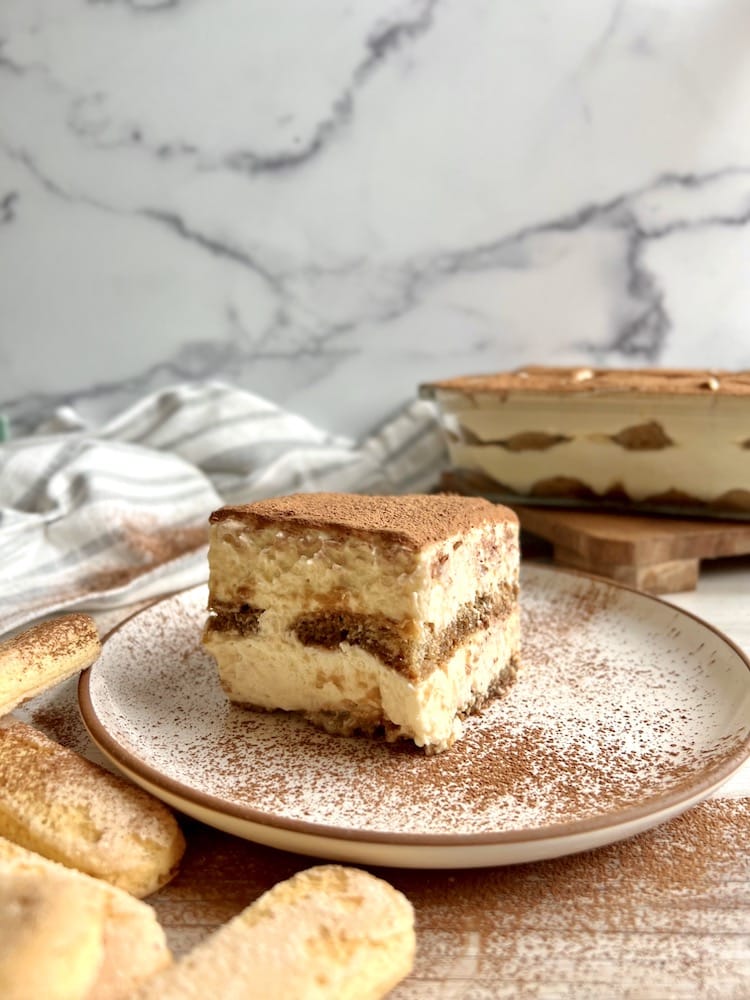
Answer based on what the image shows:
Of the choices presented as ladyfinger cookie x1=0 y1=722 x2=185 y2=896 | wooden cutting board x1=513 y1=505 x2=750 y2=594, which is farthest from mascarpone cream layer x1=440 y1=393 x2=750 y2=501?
ladyfinger cookie x1=0 y1=722 x2=185 y2=896

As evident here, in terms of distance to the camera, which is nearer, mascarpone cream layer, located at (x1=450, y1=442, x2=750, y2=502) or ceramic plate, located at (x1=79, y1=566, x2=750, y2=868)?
ceramic plate, located at (x1=79, y1=566, x2=750, y2=868)

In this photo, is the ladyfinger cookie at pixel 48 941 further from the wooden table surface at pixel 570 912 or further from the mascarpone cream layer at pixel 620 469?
the mascarpone cream layer at pixel 620 469

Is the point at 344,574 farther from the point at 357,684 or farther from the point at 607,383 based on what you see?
the point at 607,383

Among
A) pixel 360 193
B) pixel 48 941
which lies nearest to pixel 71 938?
pixel 48 941

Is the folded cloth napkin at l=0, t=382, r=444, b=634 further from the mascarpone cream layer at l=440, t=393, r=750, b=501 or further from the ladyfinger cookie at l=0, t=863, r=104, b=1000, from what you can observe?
the ladyfinger cookie at l=0, t=863, r=104, b=1000

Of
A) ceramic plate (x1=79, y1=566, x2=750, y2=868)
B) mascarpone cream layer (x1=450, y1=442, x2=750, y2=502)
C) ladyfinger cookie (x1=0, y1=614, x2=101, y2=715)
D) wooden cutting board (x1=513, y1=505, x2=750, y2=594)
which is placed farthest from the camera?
mascarpone cream layer (x1=450, y1=442, x2=750, y2=502)

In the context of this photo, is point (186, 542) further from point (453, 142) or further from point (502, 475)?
point (453, 142)
